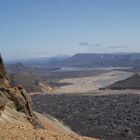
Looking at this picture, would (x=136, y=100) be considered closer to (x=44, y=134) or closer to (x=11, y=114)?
(x=11, y=114)

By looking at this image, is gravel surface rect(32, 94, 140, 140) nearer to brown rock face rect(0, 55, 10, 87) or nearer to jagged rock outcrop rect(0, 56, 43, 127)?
jagged rock outcrop rect(0, 56, 43, 127)

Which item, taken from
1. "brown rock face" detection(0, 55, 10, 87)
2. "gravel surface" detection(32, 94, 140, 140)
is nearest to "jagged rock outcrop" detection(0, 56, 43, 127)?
"brown rock face" detection(0, 55, 10, 87)

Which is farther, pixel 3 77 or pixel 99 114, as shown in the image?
pixel 99 114

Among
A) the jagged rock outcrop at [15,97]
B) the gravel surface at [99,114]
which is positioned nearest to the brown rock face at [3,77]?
the jagged rock outcrop at [15,97]

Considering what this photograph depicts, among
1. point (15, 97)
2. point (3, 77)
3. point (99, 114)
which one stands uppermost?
point (3, 77)

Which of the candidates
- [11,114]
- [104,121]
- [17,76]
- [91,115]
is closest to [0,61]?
[11,114]

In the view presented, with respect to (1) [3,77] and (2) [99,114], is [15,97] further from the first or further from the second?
(2) [99,114]

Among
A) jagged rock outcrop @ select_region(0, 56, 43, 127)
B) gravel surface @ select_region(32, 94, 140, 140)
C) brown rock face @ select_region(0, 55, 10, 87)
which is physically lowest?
gravel surface @ select_region(32, 94, 140, 140)

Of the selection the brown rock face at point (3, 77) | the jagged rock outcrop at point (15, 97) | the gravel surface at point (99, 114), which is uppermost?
the brown rock face at point (3, 77)

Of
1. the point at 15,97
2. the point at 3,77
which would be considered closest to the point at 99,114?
the point at 15,97

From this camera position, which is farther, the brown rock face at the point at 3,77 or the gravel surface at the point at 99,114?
the gravel surface at the point at 99,114

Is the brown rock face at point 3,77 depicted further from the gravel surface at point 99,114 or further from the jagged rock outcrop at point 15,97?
the gravel surface at point 99,114
